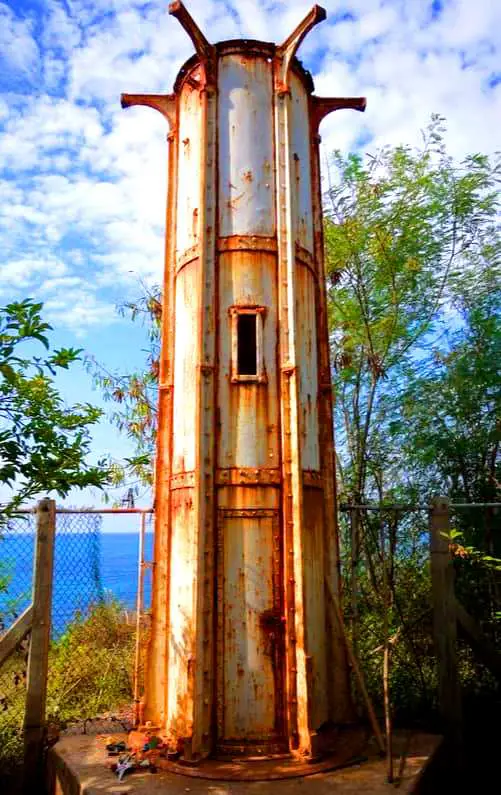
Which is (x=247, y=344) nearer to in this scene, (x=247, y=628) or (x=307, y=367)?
(x=307, y=367)

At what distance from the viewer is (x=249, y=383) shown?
6.25 meters

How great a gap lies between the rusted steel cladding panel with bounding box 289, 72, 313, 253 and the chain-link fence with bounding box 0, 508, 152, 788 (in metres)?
3.86

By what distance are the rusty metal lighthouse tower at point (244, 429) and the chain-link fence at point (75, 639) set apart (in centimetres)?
113

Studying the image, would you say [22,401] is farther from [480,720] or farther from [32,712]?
[480,720]

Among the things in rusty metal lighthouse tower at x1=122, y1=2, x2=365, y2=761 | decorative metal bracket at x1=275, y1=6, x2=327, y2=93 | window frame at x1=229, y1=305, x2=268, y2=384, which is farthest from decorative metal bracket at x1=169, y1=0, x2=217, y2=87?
window frame at x1=229, y1=305, x2=268, y2=384

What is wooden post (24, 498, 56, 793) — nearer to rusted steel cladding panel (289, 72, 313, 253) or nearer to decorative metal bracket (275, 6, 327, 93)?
rusted steel cladding panel (289, 72, 313, 253)

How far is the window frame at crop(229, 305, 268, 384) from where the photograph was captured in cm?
623

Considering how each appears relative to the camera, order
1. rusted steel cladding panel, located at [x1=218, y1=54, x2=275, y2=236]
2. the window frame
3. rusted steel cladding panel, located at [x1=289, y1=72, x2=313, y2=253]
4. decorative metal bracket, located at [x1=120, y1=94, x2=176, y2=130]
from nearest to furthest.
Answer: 1. the window frame
2. rusted steel cladding panel, located at [x1=218, y1=54, x2=275, y2=236]
3. rusted steel cladding panel, located at [x1=289, y1=72, x2=313, y2=253]
4. decorative metal bracket, located at [x1=120, y1=94, x2=176, y2=130]

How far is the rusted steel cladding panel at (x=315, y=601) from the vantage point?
590 cm

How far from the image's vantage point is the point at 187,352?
261 inches

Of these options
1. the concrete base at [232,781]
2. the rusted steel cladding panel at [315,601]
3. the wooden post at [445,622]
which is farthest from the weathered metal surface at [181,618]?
the wooden post at [445,622]

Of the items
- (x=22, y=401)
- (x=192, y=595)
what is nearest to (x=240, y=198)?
(x=22, y=401)

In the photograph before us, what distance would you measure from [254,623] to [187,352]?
9.67 ft

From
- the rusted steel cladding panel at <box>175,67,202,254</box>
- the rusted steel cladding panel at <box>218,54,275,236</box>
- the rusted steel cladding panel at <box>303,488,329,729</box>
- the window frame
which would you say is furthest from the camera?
the rusted steel cladding panel at <box>175,67,202,254</box>
